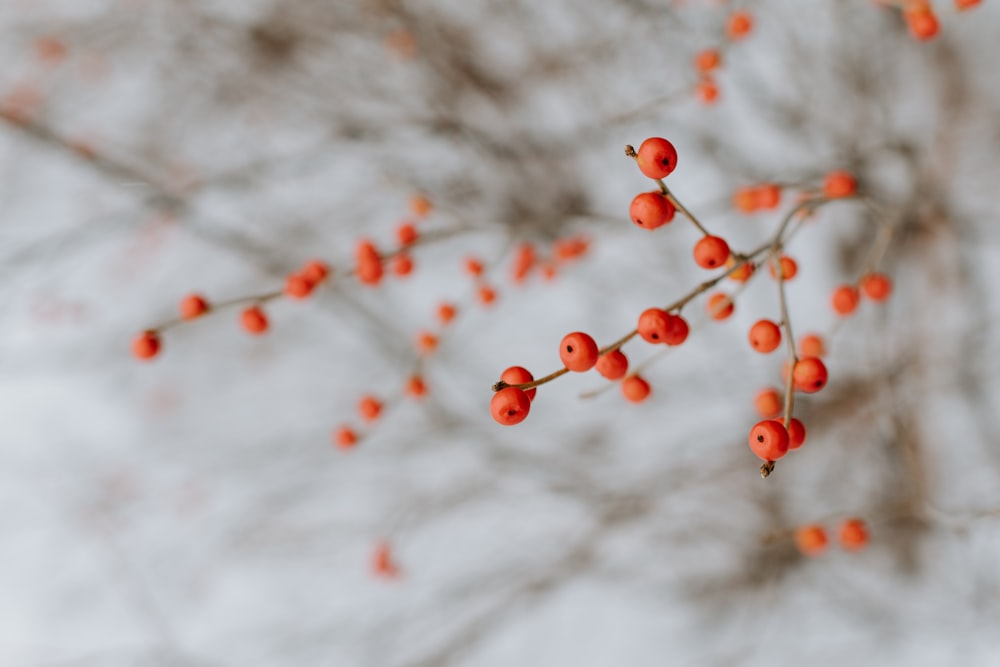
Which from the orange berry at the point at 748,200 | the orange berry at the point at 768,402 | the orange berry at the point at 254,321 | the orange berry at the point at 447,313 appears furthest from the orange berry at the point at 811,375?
the orange berry at the point at 254,321

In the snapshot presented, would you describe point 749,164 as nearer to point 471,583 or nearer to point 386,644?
point 471,583

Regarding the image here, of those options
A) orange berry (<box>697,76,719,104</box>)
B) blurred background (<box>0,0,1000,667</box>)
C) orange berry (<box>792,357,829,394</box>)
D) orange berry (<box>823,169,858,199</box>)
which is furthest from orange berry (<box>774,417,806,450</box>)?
blurred background (<box>0,0,1000,667</box>)

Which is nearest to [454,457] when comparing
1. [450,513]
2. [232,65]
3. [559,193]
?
[450,513]

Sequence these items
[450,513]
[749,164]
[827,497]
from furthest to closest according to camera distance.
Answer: [450,513]
[827,497]
[749,164]

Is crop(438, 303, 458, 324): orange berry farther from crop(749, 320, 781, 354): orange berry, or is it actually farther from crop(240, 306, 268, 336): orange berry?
crop(749, 320, 781, 354): orange berry

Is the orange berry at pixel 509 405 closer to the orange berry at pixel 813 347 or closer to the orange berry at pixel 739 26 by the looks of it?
the orange berry at pixel 813 347

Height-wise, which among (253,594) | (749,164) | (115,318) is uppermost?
(115,318)

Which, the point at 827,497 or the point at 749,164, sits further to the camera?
the point at 827,497
